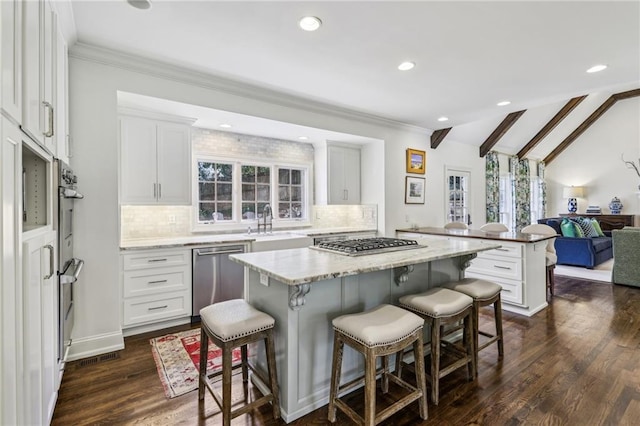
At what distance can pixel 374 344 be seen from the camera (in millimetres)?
1645

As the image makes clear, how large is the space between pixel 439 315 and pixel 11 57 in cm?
244

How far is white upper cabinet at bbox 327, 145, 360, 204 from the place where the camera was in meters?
5.09

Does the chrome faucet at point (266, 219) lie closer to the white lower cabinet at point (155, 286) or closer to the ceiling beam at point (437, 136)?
the white lower cabinet at point (155, 286)

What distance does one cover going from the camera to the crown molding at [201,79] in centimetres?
263

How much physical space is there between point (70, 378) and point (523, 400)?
10.6ft

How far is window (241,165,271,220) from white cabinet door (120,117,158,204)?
56.7 inches

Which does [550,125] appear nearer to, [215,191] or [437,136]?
[437,136]

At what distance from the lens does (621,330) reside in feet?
10.4

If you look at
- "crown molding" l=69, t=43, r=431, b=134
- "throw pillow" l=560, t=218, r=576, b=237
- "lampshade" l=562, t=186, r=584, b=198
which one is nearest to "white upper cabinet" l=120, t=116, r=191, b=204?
"crown molding" l=69, t=43, r=431, b=134

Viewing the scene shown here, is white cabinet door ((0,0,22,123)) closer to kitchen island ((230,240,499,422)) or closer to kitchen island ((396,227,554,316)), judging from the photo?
kitchen island ((230,240,499,422))

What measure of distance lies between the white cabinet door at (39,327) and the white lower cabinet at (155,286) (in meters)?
1.18

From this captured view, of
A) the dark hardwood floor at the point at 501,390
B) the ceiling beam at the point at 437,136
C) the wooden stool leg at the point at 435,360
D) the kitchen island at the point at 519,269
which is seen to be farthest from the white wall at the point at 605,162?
the wooden stool leg at the point at 435,360

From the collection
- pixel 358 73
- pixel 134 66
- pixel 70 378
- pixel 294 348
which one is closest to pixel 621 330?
pixel 294 348

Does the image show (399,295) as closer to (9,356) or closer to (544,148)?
(9,356)
